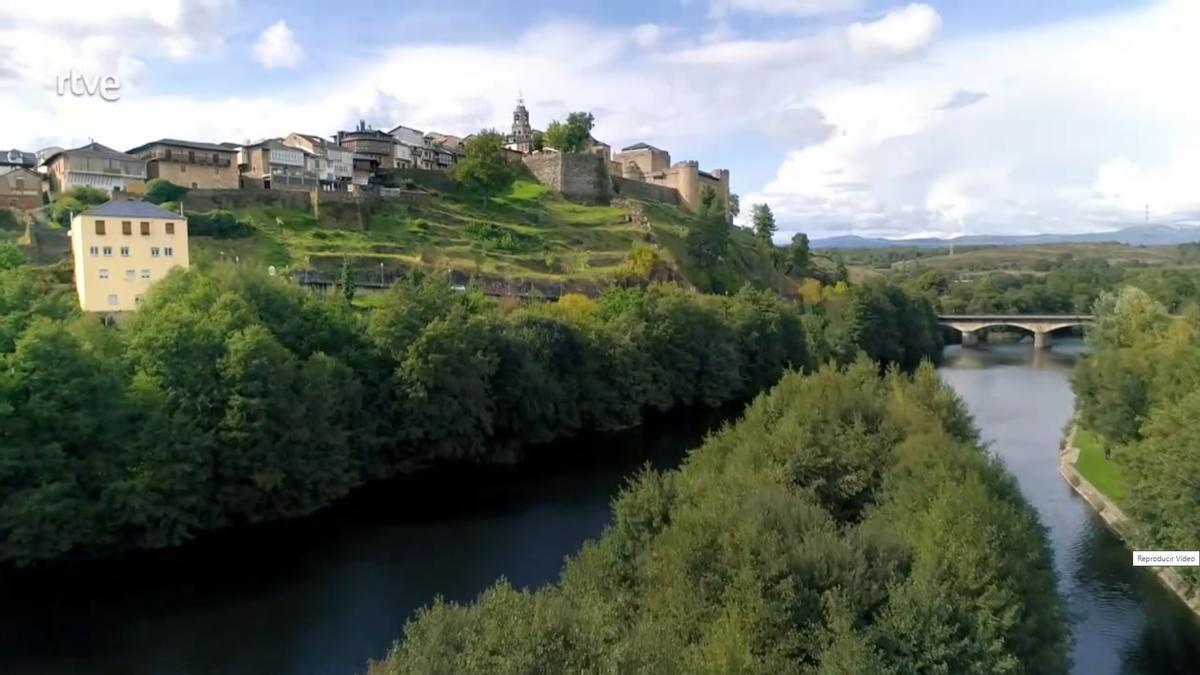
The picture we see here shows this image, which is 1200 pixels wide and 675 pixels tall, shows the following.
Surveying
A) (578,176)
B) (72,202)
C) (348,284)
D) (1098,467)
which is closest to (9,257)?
(348,284)

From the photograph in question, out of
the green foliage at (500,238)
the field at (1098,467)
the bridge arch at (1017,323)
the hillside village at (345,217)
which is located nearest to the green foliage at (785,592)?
the field at (1098,467)

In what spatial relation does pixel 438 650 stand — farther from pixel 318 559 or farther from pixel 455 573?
pixel 318 559

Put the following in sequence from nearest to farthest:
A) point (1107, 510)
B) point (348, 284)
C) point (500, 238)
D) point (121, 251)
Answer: point (1107, 510), point (121, 251), point (348, 284), point (500, 238)

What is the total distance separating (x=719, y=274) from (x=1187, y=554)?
42817mm

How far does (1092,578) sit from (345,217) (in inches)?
1541

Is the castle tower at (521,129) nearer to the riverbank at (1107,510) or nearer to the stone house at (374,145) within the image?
the stone house at (374,145)

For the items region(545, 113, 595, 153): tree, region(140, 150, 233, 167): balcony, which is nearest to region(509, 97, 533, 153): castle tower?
region(545, 113, 595, 153): tree

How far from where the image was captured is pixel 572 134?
71.6m

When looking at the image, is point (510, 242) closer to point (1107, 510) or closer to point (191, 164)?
point (191, 164)

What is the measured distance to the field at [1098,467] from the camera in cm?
2390

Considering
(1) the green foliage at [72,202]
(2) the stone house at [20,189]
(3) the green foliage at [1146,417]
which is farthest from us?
(2) the stone house at [20,189]

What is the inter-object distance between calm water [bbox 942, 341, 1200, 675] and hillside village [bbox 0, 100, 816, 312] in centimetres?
2194

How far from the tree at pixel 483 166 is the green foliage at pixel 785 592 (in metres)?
46.4

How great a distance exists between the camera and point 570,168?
65.9m
